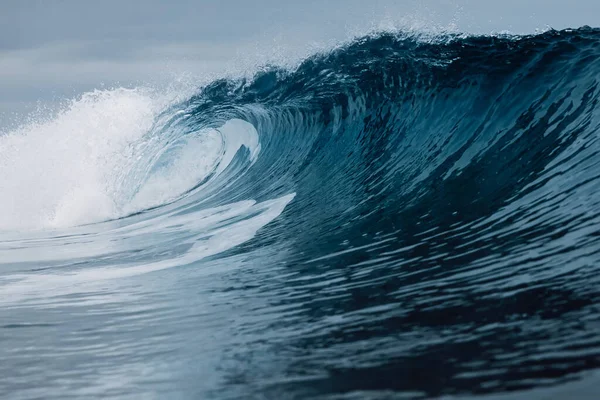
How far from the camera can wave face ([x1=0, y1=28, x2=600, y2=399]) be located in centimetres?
241

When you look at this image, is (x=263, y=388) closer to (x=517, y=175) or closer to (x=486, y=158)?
(x=517, y=175)

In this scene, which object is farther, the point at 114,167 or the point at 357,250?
the point at 114,167

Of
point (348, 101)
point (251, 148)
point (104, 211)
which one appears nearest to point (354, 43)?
point (348, 101)

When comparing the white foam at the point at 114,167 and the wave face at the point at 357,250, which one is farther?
the white foam at the point at 114,167

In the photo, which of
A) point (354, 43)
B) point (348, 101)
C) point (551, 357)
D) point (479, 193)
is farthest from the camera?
point (354, 43)

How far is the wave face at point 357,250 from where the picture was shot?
7.91ft

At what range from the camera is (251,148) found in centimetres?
1117

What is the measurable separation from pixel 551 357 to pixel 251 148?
30.4 ft

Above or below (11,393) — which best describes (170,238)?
above

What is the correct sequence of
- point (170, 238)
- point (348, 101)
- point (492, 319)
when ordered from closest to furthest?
point (492, 319) → point (170, 238) → point (348, 101)

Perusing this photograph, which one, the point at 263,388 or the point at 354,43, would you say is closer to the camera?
the point at 263,388

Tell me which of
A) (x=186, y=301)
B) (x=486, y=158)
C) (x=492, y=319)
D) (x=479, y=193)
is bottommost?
(x=492, y=319)

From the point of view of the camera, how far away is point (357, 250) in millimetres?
4363

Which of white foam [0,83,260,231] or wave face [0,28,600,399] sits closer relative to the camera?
wave face [0,28,600,399]
